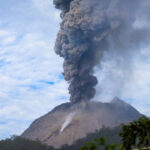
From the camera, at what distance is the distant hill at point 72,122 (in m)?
96.0

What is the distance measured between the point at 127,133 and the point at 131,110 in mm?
114785

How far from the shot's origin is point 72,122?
102m

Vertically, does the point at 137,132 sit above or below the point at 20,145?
below

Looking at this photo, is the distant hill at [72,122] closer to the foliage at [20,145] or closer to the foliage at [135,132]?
the foliage at [20,145]

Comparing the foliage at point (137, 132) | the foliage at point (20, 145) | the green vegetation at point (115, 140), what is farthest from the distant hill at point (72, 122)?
the foliage at point (137, 132)

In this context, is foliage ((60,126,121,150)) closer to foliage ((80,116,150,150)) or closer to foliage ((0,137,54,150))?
foliage ((0,137,54,150))

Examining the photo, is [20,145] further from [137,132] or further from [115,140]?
[137,132]

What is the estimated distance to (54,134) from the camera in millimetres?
99375

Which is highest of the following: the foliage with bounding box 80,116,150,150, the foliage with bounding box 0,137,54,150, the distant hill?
the distant hill

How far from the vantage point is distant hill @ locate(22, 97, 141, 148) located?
95981 millimetres

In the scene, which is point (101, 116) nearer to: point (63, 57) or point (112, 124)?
point (112, 124)

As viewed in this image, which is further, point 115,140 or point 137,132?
point 115,140

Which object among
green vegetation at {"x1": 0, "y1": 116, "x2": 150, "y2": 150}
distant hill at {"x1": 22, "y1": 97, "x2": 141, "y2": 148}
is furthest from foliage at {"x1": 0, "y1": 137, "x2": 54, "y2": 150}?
distant hill at {"x1": 22, "y1": 97, "x2": 141, "y2": 148}

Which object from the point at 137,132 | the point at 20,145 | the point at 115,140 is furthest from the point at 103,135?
the point at 137,132
